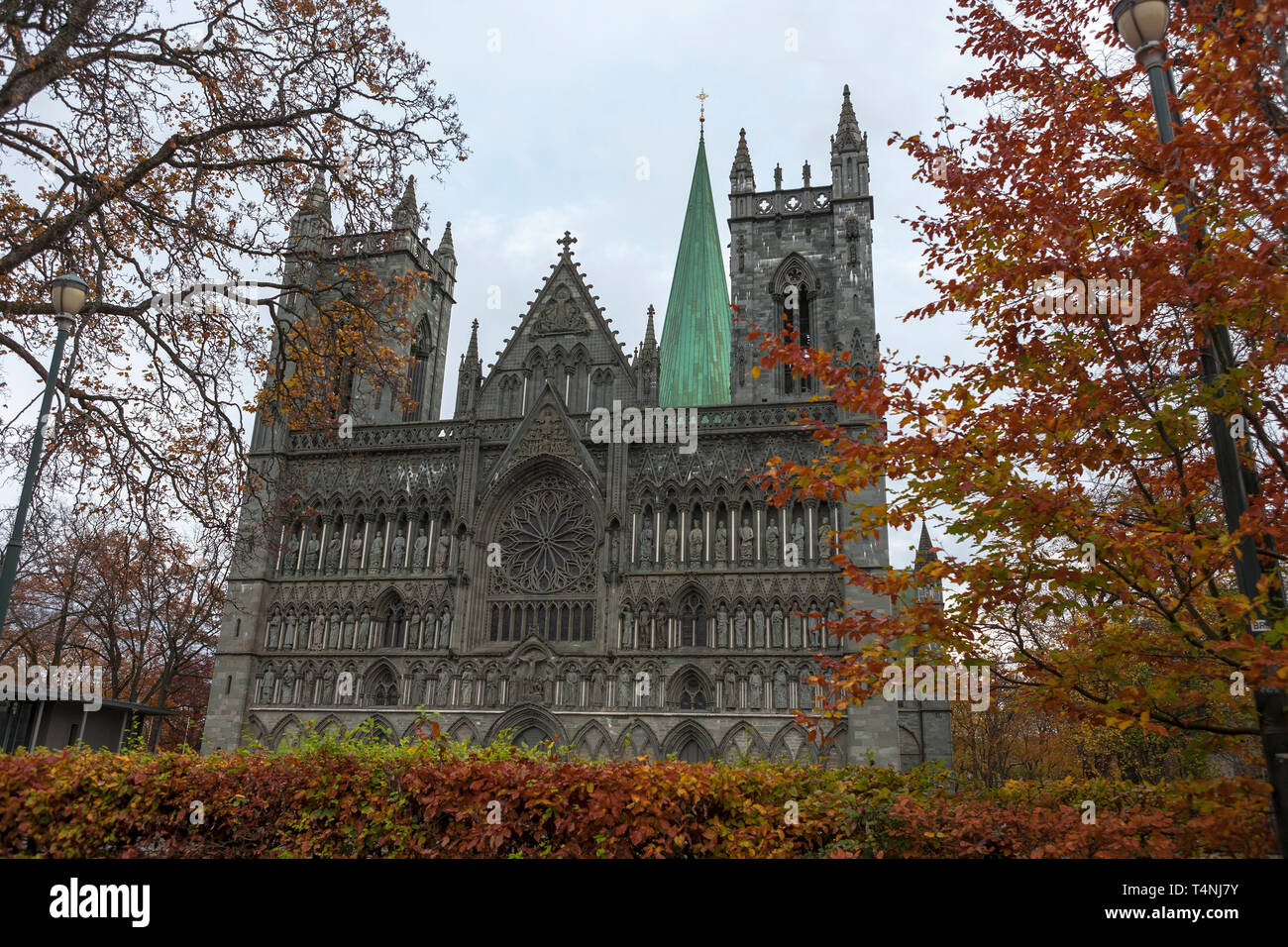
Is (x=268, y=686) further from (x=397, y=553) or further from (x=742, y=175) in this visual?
(x=742, y=175)

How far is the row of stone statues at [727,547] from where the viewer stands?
29.8 meters

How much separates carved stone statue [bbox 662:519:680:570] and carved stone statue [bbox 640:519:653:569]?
0.48 m

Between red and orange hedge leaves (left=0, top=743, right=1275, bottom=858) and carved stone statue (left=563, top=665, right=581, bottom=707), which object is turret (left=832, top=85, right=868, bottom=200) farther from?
red and orange hedge leaves (left=0, top=743, right=1275, bottom=858)

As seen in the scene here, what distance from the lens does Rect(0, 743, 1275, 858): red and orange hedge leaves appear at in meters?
6.52

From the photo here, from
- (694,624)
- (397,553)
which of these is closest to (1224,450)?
(694,624)

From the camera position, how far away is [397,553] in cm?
3247

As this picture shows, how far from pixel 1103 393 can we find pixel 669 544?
78.1 feet

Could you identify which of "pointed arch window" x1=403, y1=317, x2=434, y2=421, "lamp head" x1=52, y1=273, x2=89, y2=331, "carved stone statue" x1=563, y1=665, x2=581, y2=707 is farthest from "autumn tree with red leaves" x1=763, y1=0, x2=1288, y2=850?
"pointed arch window" x1=403, y1=317, x2=434, y2=421

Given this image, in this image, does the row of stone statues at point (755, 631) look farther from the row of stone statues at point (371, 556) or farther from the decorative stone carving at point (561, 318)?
the decorative stone carving at point (561, 318)

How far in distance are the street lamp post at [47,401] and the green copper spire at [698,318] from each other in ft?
111

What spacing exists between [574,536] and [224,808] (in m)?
23.0
